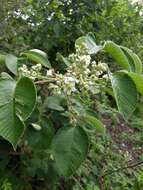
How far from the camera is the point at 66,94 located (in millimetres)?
1141

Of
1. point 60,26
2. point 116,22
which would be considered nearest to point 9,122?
point 60,26

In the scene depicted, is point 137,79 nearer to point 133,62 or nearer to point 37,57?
point 133,62

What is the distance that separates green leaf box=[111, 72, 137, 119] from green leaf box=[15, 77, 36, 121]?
208mm

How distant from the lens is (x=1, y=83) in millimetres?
1062

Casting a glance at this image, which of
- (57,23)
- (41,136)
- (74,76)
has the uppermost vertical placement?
(74,76)

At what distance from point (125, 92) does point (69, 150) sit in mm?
219

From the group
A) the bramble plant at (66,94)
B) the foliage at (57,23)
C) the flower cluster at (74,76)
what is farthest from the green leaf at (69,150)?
the foliage at (57,23)

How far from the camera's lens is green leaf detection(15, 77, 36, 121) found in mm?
1018

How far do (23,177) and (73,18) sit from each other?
1.30m

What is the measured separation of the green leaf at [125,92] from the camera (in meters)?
1.08

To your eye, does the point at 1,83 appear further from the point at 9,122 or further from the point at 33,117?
the point at 33,117

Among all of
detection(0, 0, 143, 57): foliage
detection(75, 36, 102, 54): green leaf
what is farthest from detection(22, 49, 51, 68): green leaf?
detection(0, 0, 143, 57): foliage

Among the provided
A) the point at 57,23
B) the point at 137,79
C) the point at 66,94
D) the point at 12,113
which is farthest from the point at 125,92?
the point at 57,23

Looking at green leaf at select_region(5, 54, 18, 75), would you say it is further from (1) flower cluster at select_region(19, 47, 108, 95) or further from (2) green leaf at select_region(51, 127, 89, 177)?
(2) green leaf at select_region(51, 127, 89, 177)
